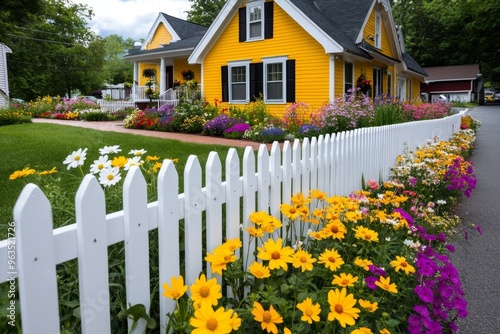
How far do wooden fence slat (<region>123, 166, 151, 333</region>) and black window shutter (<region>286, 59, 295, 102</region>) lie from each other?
1267 cm

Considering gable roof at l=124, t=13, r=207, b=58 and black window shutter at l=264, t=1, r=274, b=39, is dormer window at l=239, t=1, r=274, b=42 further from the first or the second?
gable roof at l=124, t=13, r=207, b=58

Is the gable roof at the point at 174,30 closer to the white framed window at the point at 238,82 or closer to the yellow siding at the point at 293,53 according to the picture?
the yellow siding at the point at 293,53

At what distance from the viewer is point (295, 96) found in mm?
14133

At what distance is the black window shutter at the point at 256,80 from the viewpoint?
1463 centimetres

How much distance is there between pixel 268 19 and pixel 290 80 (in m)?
2.41

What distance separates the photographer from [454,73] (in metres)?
45.2

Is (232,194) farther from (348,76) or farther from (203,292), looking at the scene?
(348,76)

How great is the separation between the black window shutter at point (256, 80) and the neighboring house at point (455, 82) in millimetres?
35273

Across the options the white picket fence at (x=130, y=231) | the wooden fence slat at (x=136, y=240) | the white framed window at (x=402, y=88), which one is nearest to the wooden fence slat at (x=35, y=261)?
the white picket fence at (x=130, y=231)

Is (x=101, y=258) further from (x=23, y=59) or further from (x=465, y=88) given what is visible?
(x=465, y=88)

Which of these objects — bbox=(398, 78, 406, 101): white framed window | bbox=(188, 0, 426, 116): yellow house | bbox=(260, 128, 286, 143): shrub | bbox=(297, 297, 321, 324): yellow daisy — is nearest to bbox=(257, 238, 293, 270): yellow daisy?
bbox=(297, 297, 321, 324): yellow daisy

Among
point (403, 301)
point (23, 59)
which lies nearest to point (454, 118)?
point (403, 301)

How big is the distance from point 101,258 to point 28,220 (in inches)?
13.2

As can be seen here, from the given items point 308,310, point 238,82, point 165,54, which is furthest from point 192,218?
point 165,54
